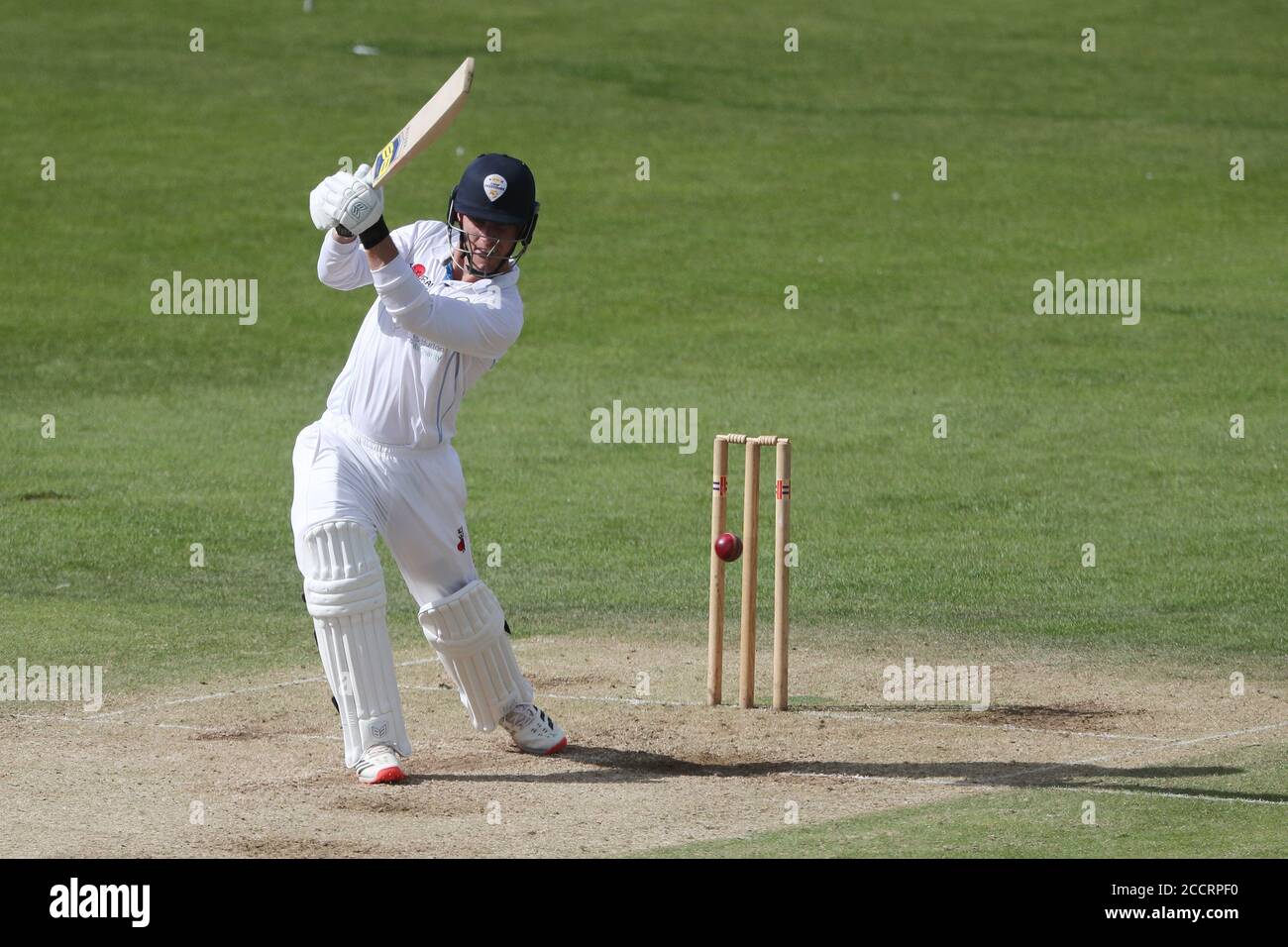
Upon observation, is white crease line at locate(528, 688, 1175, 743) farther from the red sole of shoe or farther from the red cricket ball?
the red sole of shoe

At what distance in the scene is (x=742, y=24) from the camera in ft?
114

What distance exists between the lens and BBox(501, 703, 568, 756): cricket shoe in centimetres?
824

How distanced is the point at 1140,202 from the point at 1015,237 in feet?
8.11

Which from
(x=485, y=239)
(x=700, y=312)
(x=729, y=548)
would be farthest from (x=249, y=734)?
(x=700, y=312)

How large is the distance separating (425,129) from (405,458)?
4.19 feet

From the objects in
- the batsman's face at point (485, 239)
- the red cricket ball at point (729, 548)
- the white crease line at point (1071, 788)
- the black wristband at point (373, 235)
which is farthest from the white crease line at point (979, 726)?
the black wristband at point (373, 235)

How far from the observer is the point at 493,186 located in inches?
307

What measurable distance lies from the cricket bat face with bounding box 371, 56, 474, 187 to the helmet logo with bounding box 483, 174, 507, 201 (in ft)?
0.91

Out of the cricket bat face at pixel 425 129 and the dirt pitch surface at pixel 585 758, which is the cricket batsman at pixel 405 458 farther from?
the dirt pitch surface at pixel 585 758

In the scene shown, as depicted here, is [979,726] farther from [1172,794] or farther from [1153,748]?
[1172,794]

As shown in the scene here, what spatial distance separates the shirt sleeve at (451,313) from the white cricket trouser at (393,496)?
21.0 inches

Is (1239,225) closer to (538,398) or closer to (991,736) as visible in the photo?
(538,398)

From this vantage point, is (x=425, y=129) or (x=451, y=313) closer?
(x=451, y=313)

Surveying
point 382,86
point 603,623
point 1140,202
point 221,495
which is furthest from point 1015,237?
point 603,623
